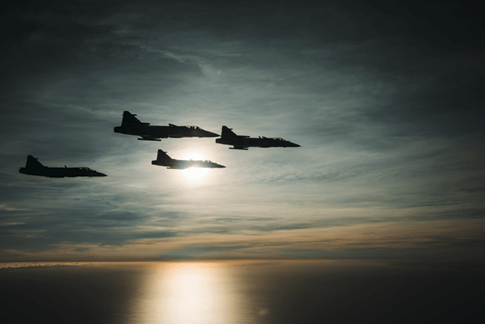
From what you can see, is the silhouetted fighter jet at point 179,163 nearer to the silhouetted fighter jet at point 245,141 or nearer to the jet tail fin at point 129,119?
the jet tail fin at point 129,119

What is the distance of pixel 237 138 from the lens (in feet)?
310

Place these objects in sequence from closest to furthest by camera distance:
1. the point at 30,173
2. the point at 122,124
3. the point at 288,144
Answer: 1. the point at 122,124
2. the point at 288,144
3. the point at 30,173

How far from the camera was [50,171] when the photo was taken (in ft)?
384

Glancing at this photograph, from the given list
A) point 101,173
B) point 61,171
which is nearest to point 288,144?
point 101,173

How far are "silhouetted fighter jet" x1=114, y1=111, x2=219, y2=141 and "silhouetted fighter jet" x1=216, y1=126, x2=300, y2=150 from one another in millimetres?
10565

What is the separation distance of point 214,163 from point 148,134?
36352 mm

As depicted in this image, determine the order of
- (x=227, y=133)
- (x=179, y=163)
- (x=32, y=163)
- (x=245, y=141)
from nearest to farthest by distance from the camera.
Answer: (x=227, y=133) → (x=245, y=141) → (x=32, y=163) → (x=179, y=163)

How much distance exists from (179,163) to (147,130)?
2996 cm

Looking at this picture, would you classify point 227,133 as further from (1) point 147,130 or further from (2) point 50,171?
(2) point 50,171

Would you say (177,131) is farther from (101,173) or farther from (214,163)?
(101,173)

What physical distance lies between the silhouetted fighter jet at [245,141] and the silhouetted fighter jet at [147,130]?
10565 mm

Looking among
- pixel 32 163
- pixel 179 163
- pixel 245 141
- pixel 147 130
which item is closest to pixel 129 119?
pixel 147 130

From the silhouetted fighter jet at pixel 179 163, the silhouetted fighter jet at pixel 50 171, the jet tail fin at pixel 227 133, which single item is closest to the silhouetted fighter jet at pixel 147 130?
the jet tail fin at pixel 227 133

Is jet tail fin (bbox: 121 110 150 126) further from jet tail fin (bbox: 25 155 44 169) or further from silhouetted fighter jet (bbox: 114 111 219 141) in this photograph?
jet tail fin (bbox: 25 155 44 169)
